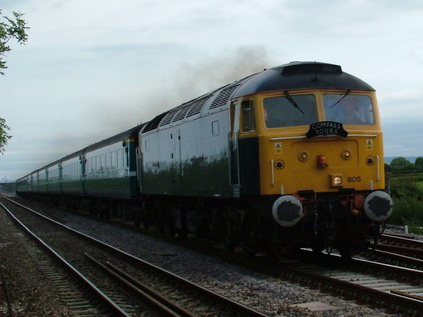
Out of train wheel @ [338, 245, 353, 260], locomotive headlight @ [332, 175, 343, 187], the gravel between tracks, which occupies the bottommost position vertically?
the gravel between tracks

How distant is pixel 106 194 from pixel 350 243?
1733 centimetres

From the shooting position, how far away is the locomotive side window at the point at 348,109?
435 inches

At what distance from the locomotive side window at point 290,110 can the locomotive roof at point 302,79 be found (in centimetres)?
20

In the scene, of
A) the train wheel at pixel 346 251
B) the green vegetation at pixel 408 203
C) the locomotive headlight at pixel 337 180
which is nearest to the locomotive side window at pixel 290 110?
the locomotive headlight at pixel 337 180

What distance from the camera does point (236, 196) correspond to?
11492 mm

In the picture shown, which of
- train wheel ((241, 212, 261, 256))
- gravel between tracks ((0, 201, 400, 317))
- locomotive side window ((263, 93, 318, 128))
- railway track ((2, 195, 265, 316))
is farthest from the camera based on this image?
train wheel ((241, 212, 261, 256))

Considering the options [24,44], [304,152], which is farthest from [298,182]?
[24,44]

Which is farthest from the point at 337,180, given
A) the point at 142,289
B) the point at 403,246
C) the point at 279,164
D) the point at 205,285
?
the point at 403,246

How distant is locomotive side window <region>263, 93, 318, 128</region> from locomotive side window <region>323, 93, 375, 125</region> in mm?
281

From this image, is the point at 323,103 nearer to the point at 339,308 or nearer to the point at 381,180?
the point at 381,180

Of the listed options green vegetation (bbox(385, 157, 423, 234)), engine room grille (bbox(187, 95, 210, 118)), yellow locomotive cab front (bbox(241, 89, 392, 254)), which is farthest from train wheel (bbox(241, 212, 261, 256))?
green vegetation (bbox(385, 157, 423, 234))

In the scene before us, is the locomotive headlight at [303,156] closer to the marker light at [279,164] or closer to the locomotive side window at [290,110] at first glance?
the marker light at [279,164]

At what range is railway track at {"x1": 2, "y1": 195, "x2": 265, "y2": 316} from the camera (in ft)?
27.2

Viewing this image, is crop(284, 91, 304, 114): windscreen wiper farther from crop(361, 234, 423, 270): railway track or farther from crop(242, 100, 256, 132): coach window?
crop(361, 234, 423, 270): railway track
